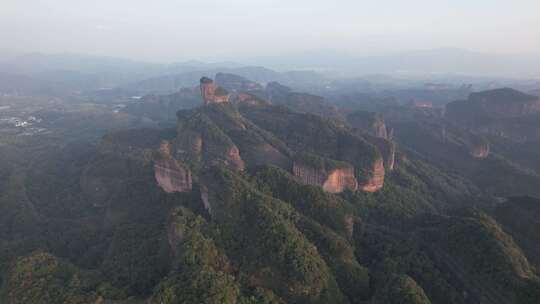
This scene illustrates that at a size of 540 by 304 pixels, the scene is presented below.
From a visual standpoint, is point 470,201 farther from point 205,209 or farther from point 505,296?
point 205,209

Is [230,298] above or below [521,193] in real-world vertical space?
above

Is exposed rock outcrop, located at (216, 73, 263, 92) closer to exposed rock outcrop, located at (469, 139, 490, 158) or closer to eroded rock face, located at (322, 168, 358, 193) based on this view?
exposed rock outcrop, located at (469, 139, 490, 158)

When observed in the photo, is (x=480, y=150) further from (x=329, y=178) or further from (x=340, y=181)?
(x=329, y=178)

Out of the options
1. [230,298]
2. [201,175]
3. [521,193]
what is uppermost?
[201,175]

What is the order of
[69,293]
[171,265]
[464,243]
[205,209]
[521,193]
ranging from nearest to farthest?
[69,293] → [171,265] → [464,243] → [205,209] → [521,193]

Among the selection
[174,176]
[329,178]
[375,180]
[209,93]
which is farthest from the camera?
[209,93]

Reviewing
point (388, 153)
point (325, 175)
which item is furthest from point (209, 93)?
point (388, 153)

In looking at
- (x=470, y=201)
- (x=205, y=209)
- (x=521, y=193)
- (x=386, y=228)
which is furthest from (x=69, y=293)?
(x=521, y=193)

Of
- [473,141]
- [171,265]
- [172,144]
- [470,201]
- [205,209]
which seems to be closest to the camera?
[171,265]
